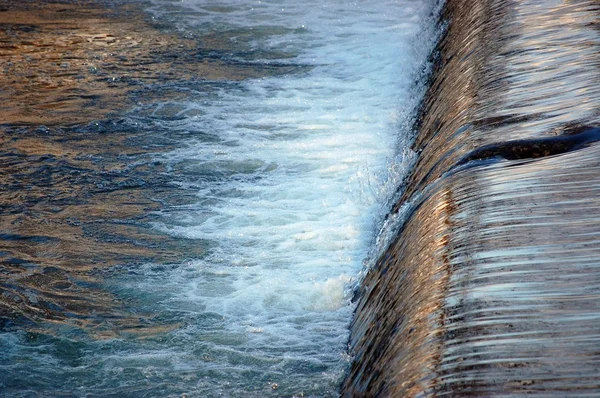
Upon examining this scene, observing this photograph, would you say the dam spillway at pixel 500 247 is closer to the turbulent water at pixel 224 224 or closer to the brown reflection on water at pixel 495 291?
the brown reflection on water at pixel 495 291

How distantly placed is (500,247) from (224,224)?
274 centimetres

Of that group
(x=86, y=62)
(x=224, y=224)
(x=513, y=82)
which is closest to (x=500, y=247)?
(x=513, y=82)

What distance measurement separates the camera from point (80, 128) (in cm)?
664

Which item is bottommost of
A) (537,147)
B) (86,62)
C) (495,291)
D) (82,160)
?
(82,160)

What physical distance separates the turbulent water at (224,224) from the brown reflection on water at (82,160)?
0.9 inches

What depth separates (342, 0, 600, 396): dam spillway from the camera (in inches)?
77.5

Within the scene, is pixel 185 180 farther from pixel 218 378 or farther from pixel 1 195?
pixel 218 378

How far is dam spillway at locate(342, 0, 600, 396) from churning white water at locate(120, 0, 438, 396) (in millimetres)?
400

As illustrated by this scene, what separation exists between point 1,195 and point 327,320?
2924 millimetres

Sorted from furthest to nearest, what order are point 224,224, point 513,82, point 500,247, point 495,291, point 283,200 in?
point 283,200, point 224,224, point 513,82, point 500,247, point 495,291

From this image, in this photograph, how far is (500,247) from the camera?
7.91 feet

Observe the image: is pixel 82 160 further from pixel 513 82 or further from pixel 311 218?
pixel 513 82

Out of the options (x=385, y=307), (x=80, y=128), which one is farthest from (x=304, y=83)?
(x=385, y=307)

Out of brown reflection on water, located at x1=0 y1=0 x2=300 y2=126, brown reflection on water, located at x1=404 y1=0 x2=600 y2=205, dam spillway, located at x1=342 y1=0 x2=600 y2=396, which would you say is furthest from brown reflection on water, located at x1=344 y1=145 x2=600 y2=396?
brown reflection on water, located at x1=0 y1=0 x2=300 y2=126
